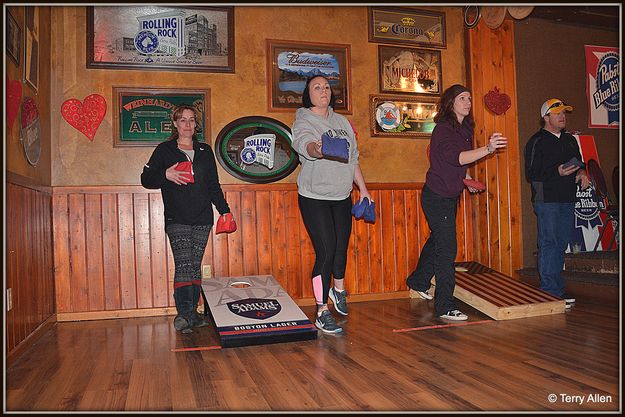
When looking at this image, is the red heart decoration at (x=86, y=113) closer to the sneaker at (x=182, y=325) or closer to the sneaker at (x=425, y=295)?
the sneaker at (x=182, y=325)

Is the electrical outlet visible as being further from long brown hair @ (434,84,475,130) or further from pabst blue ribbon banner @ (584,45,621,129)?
pabst blue ribbon banner @ (584,45,621,129)

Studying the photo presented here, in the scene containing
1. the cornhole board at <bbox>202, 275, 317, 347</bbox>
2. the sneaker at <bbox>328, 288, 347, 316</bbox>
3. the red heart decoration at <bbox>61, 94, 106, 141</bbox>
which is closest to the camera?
the cornhole board at <bbox>202, 275, 317, 347</bbox>

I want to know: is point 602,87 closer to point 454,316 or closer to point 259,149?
point 454,316

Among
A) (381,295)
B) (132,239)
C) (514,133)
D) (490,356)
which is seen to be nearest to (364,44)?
(514,133)

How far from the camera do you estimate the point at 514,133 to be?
451 cm

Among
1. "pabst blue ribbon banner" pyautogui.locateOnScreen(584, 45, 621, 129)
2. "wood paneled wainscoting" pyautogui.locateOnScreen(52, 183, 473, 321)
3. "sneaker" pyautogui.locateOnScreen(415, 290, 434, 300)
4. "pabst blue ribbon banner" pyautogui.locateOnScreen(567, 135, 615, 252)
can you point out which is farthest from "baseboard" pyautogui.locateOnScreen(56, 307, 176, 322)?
"pabst blue ribbon banner" pyautogui.locateOnScreen(584, 45, 621, 129)

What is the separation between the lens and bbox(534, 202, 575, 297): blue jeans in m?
3.56

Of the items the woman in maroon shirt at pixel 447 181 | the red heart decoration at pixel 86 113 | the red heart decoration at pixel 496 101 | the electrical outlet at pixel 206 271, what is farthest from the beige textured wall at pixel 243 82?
the woman in maroon shirt at pixel 447 181

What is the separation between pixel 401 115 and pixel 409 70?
1.34 ft

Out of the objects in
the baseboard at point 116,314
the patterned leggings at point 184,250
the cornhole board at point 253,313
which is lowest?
the baseboard at point 116,314

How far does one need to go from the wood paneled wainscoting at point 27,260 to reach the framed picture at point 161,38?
1154 millimetres

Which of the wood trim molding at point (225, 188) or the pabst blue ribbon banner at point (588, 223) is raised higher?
the wood trim molding at point (225, 188)

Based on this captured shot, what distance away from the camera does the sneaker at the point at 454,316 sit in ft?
10.4

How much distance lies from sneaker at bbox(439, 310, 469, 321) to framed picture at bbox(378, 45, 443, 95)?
Answer: 200 centimetres
